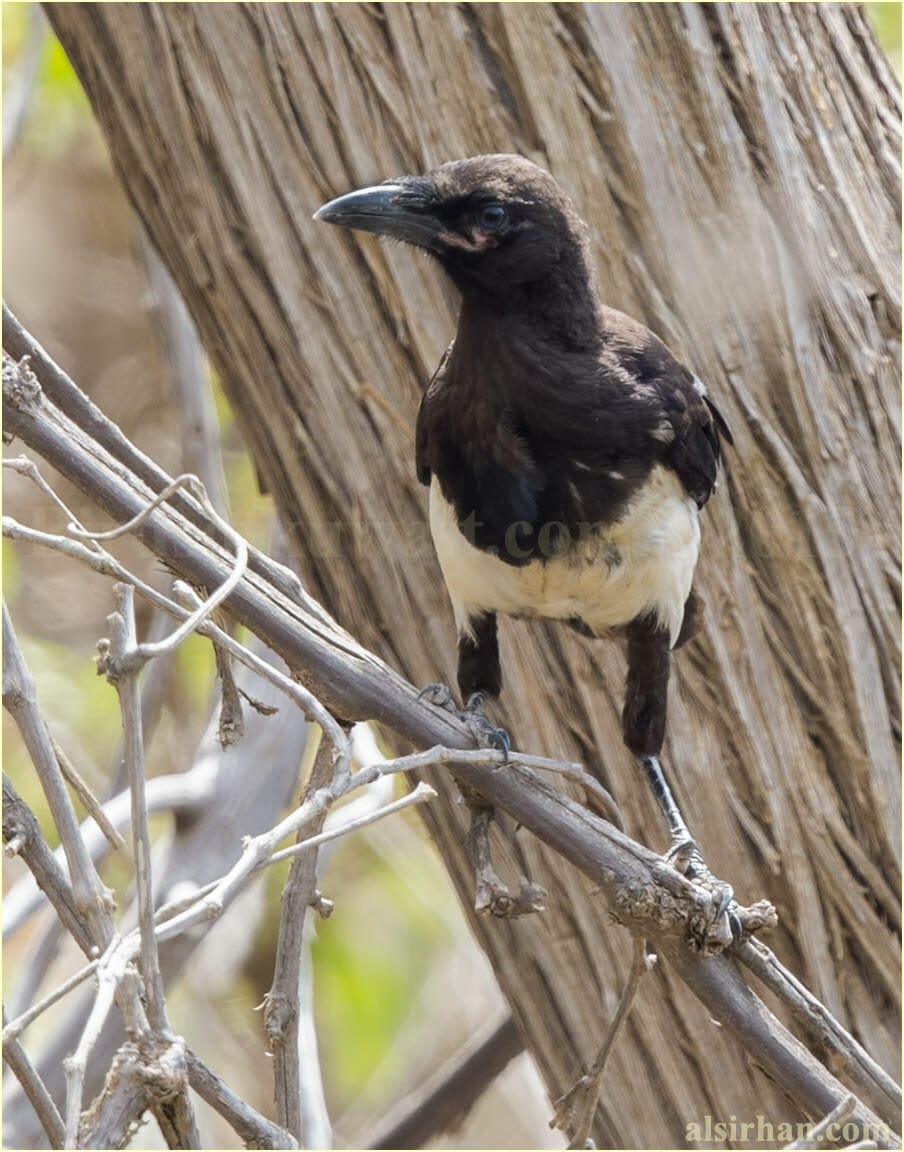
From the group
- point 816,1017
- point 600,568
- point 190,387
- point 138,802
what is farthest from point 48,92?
point 138,802

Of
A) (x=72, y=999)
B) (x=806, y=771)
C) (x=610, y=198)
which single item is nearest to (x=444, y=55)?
(x=610, y=198)

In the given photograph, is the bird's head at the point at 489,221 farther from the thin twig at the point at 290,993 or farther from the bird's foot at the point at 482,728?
the thin twig at the point at 290,993

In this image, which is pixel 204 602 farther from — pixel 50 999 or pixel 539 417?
pixel 539 417

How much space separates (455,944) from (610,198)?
3.74 meters

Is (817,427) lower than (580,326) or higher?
lower

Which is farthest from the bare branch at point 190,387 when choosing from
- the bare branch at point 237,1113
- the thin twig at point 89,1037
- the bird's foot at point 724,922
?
the thin twig at point 89,1037

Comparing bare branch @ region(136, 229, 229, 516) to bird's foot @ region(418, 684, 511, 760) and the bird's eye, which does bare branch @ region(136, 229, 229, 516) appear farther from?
the bird's eye

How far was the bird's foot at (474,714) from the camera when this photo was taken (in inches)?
108

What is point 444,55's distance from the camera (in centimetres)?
385

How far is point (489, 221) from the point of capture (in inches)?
123

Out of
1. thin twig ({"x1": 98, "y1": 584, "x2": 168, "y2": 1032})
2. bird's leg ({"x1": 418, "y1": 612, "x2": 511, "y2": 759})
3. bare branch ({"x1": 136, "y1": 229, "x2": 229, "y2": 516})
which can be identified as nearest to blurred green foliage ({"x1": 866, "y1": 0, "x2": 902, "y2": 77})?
bare branch ({"x1": 136, "y1": 229, "x2": 229, "y2": 516})

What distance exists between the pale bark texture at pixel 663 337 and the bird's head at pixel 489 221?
764 millimetres

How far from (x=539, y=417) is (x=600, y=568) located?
35 cm

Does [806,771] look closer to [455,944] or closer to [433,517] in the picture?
[433,517]
